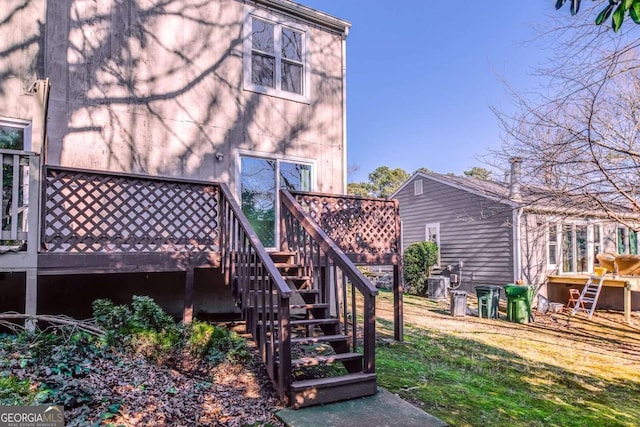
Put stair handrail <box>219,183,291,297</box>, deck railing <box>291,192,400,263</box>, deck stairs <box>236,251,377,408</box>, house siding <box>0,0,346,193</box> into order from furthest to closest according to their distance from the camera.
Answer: deck railing <box>291,192,400,263</box> < house siding <box>0,0,346,193</box> < stair handrail <box>219,183,291,297</box> < deck stairs <box>236,251,377,408</box>

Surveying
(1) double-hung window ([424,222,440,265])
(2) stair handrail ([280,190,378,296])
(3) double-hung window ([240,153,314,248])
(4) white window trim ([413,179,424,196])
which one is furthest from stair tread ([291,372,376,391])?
(4) white window trim ([413,179,424,196])

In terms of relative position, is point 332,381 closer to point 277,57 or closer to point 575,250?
point 277,57

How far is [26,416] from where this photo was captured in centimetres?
294

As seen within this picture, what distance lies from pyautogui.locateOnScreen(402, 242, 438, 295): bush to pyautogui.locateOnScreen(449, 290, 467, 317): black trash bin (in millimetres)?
4464

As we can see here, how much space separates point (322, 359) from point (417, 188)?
1417 centimetres

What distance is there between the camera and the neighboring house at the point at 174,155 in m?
4.89

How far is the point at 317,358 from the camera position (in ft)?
13.6

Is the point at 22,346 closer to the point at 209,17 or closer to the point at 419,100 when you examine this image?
the point at 209,17

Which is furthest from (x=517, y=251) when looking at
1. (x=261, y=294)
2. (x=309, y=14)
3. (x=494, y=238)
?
(x=261, y=294)

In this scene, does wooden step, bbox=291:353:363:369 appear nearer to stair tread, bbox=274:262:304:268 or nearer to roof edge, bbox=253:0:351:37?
stair tread, bbox=274:262:304:268

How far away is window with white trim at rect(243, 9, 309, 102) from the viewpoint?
7996 millimetres

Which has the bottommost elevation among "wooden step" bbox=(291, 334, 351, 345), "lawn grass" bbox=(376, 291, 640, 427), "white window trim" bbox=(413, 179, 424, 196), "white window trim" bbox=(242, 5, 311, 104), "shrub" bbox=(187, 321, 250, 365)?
"lawn grass" bbox=(376, 291, 640, 427)

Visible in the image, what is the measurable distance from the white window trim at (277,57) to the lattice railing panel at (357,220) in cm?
262

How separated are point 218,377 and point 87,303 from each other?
327cm
